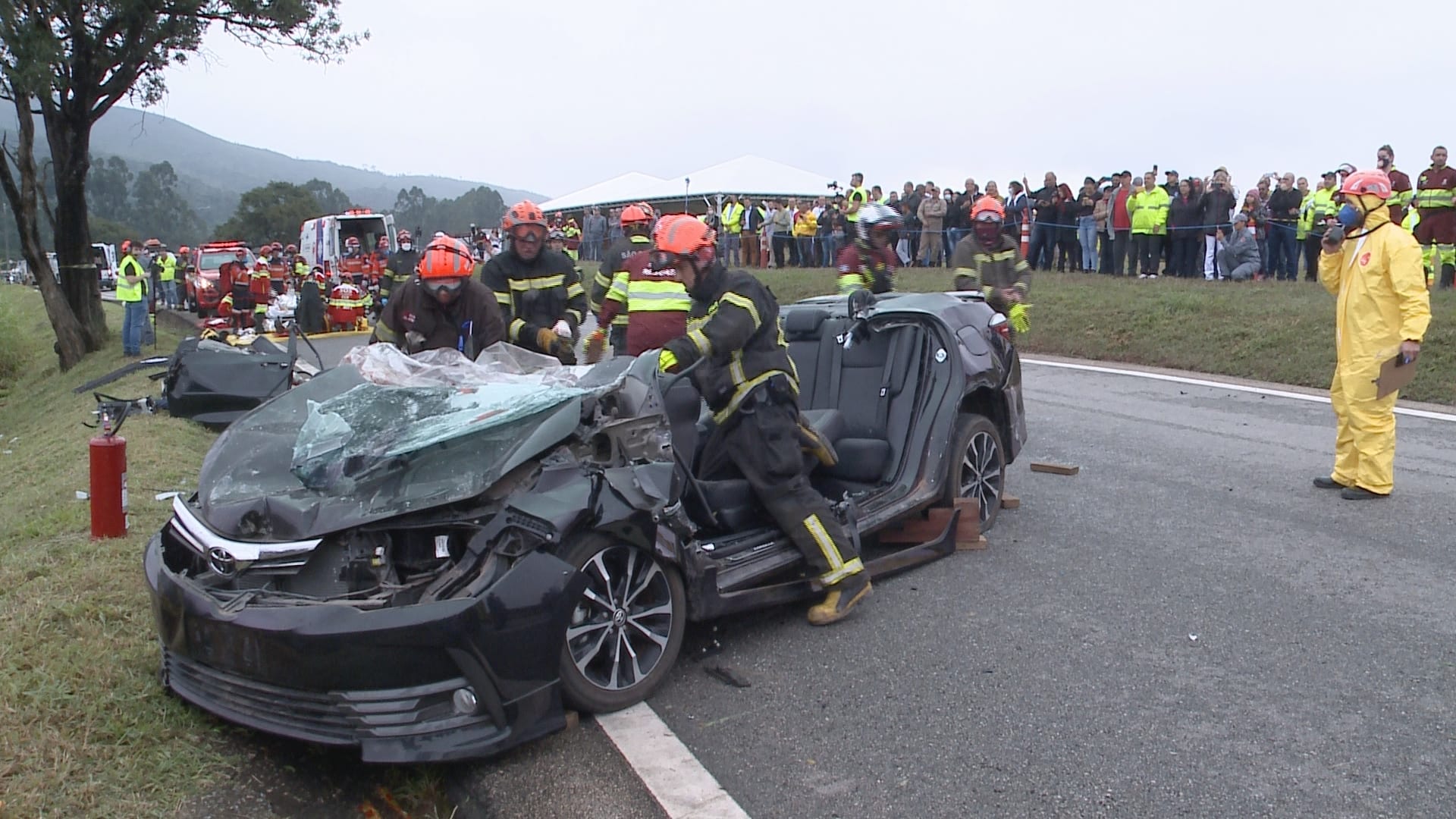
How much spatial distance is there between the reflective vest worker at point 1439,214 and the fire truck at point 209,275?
22257 mm

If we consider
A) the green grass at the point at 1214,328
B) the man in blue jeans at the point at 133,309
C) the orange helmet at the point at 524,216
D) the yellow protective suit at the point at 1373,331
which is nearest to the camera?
the yellow protective suit at the point at 1373,331

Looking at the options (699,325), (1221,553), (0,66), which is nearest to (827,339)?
(699,325)

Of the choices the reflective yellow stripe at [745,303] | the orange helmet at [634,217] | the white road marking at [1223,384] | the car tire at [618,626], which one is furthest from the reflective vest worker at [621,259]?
the white road marking at [1223,384]

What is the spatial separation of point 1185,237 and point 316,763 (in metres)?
16.7

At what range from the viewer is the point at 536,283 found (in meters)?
7.89

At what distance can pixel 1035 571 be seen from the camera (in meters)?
5.56

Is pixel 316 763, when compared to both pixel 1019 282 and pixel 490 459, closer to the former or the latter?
pixel 490 459

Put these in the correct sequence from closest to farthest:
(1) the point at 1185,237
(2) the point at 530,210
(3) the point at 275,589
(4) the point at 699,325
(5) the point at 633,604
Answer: (3) the point at 275,589
(5) the point at 633,604
(4) the point at 699,325
(2) the point at 530,210
(1) the point at 1185,237

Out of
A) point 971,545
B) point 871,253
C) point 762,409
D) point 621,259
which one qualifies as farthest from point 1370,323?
point 621,259

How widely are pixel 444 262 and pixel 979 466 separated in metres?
3.34

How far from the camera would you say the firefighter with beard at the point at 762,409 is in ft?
15.8

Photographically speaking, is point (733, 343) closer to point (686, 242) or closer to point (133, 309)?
point (686, 242)

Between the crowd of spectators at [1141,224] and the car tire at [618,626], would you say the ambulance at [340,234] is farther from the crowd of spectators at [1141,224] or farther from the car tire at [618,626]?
the car tire at [618,626]

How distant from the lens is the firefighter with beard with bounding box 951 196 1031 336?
8.52 meters
